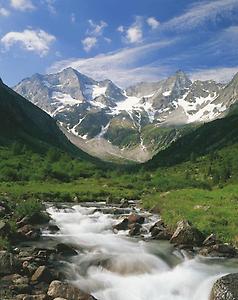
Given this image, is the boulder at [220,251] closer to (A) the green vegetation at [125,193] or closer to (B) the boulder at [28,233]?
(A) the green vegetation at [125,193]

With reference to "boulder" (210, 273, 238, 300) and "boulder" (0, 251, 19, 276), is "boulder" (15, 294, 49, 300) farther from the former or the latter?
"boulder" (210, 273, 238, 300)

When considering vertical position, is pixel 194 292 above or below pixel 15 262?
below

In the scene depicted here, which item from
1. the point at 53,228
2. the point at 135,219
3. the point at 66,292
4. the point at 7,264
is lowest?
the point at 66,292

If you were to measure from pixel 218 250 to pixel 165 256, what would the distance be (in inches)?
180

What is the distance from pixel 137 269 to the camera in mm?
33125

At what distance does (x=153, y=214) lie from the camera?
5975 cm

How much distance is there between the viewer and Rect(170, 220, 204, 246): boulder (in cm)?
4031

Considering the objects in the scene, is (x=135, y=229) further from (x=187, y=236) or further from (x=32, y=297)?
(x=32, y=297)

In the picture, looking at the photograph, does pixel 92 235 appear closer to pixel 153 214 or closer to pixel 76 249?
pixel 76 249

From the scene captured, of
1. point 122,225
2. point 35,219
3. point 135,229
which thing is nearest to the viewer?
point 135,229

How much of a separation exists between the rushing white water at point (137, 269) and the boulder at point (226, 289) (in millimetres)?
2302

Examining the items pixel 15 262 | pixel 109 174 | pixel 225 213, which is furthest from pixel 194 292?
pixel 109 174

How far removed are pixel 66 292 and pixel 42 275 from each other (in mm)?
3324

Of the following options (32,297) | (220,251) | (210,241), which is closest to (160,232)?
(210,241)
